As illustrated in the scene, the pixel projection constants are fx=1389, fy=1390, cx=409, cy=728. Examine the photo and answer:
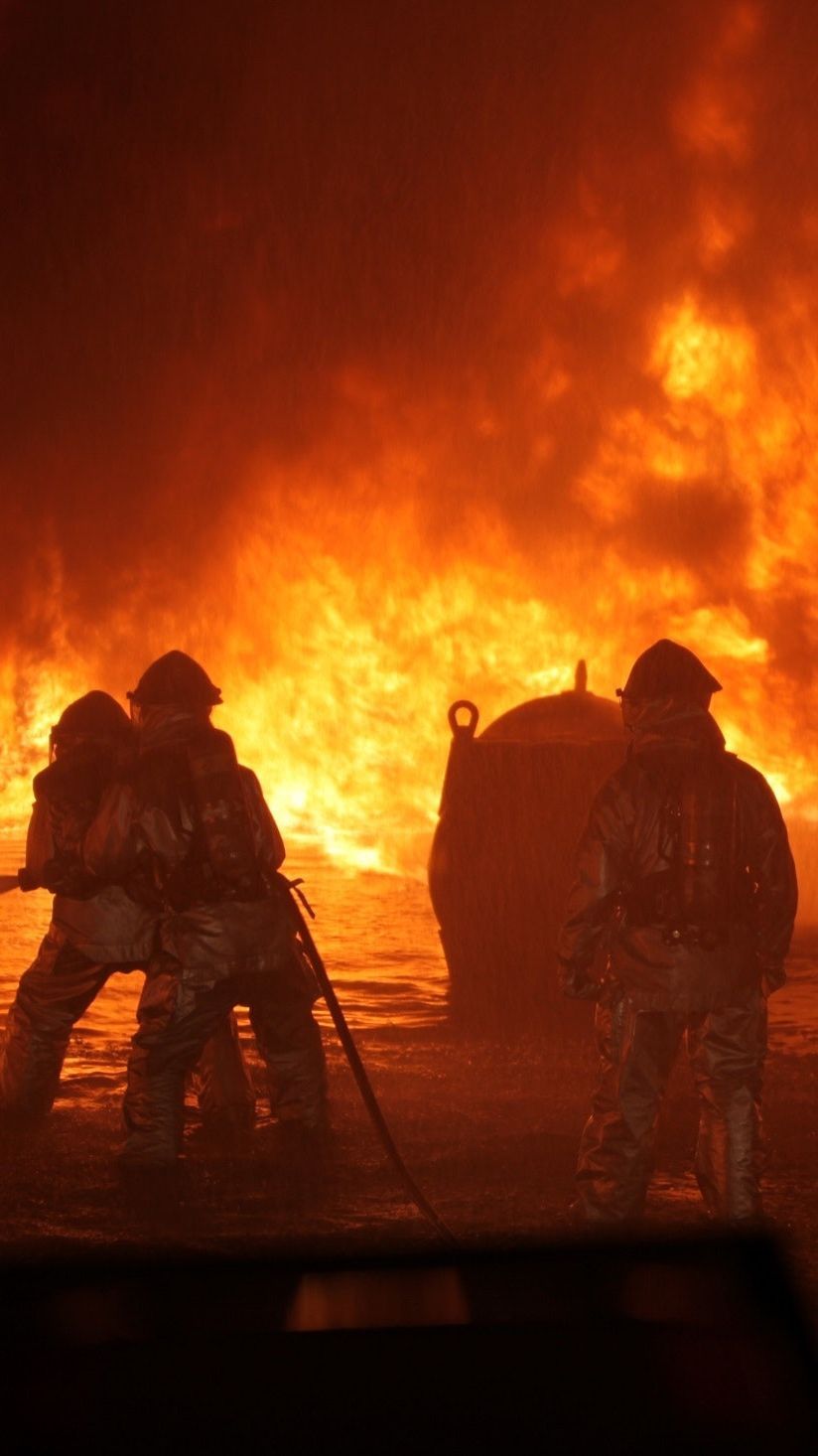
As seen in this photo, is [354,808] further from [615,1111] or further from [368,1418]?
[368,1418]

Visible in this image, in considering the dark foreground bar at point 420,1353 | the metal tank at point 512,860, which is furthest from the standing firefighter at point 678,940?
the metal tank at point 512,860

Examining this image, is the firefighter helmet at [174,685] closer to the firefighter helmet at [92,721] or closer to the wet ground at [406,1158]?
the firefighter helmet at [92,721]

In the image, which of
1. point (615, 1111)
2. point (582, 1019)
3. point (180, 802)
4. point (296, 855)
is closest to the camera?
point (615, 1111)

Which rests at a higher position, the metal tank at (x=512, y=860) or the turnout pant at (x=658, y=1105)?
the metal tank at (x=512, y=860)

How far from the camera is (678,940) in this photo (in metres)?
4.48

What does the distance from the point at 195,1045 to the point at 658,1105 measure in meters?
1.77

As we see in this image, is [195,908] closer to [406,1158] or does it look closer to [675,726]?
[406,1158]

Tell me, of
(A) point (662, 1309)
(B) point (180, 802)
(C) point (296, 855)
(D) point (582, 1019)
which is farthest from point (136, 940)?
(C) point (296, 855)

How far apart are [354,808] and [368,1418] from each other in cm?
1342

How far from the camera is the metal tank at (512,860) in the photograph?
898cm

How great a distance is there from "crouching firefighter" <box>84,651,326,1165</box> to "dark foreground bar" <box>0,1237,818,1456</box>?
1042mm

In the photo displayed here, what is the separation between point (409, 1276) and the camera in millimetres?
4113

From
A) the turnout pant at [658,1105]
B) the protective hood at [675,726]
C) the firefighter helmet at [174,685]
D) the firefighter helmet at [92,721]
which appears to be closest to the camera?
the turnout pant at [658,1105]

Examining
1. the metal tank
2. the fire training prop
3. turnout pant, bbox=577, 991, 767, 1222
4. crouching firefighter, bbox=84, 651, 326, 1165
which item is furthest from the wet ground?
the metal tank
